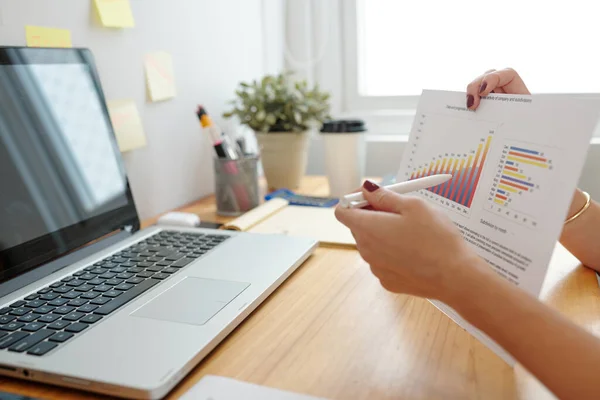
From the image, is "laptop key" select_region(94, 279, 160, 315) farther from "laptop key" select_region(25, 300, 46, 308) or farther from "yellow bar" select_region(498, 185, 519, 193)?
"yellow bar" select_region(498, 185, 519, 193)

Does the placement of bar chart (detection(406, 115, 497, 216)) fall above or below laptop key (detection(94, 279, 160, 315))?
above

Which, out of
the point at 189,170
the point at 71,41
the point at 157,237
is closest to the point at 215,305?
the point at 157,237

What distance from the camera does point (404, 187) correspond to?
617mm

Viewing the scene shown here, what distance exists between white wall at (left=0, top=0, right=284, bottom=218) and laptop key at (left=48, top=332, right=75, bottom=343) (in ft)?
1.49

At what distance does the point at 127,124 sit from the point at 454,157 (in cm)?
61

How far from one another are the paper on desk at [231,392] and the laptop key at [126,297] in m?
0.17

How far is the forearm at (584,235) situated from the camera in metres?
0.77

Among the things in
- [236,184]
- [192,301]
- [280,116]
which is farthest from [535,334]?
[280,116]

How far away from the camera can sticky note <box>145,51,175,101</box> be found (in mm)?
1060

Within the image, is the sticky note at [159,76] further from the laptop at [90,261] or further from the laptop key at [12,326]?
the laptop key at [12,326]

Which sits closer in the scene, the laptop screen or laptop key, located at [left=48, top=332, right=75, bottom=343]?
laptop key, located at [left=48, top=332, right=75, bottom=343]

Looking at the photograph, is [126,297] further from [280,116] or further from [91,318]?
[280,116]

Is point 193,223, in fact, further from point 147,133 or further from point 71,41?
point 71,41

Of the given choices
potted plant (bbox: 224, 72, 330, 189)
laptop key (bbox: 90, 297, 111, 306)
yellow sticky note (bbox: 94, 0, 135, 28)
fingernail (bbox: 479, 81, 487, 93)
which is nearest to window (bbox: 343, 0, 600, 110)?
potted plant (bbox: 224, 72, 330, 189)
